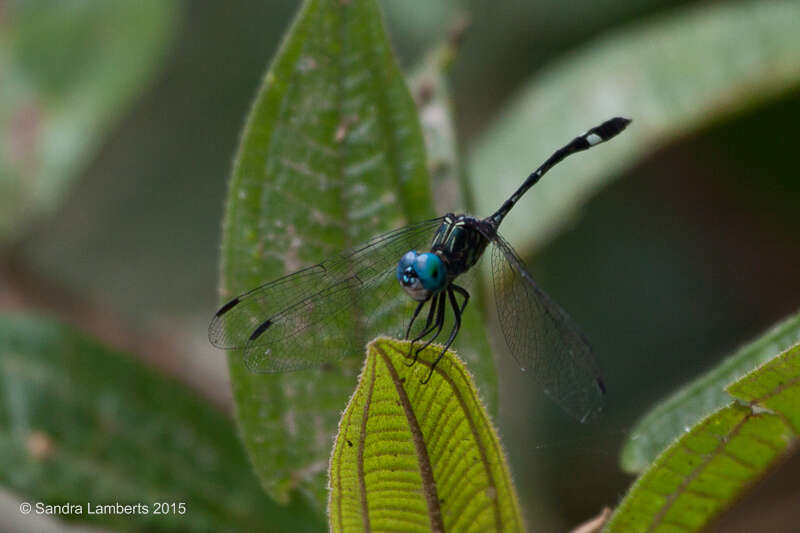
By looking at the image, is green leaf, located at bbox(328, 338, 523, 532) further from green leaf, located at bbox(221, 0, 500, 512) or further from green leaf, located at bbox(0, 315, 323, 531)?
green leaf, located at bbox(0, 315, 323, 531)

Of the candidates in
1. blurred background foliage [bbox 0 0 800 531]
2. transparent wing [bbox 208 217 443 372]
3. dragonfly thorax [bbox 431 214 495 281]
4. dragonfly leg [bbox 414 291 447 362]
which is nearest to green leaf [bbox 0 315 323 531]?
blurred background foliage [bbox 0 0 800 531]

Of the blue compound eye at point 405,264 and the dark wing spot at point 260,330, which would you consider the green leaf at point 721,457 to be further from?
the dark wing spot at point 260,330

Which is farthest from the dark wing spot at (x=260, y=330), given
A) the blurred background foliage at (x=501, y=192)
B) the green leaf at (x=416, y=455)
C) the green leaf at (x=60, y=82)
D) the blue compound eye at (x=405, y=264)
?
the green leaf at (x=60, y=82)

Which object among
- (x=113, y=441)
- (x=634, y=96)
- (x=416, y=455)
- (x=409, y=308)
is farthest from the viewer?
(x=634, y=96)

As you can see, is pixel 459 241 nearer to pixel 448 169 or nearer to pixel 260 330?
pixel 448 169

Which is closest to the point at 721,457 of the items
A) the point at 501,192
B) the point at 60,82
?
the point at 501,192
